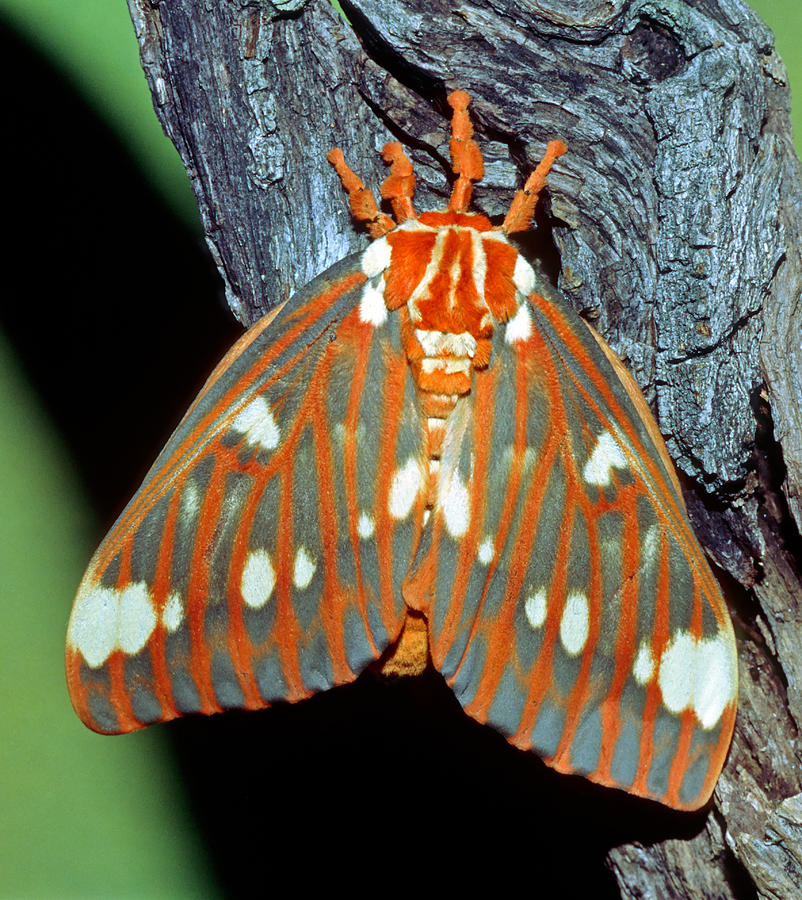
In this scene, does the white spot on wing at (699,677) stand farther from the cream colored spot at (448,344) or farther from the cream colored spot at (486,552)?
the cream colored spot at (448,344)

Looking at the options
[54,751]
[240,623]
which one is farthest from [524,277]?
[54,751]

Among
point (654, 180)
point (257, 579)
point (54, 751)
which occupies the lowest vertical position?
point (54, 751)

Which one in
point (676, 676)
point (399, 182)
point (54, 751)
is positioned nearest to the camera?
point (676, 676)

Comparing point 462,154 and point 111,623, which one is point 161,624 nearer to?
point 111,623

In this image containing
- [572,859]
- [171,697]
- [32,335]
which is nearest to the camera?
[171,697]

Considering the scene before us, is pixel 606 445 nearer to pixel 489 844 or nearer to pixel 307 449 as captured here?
pixel 307 449

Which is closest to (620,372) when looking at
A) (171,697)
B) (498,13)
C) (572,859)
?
(498,13)
